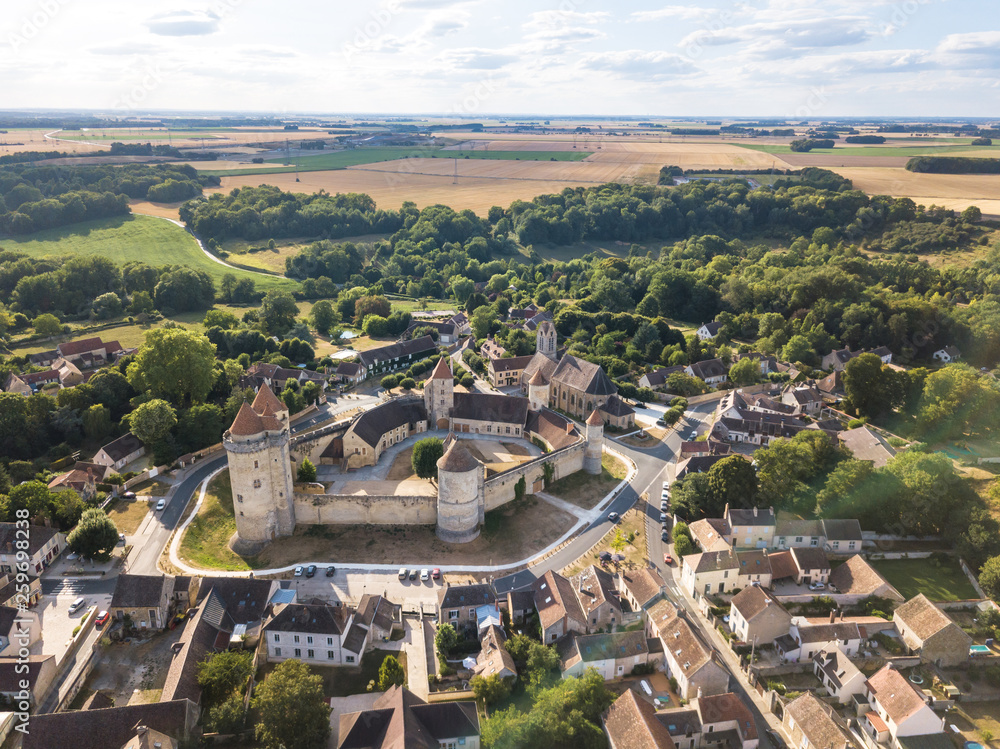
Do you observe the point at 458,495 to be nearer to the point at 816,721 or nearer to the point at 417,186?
the point at 816,721

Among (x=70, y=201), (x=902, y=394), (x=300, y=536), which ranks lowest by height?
(x=300, y=536)

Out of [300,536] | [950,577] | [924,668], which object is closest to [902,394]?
[950,577]

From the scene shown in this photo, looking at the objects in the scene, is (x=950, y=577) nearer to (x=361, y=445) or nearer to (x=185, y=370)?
(x=361, y=445)

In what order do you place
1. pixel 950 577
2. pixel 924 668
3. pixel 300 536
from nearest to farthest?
1. pixel 924 668
2. pixel 950 577
3. pixel 300 536

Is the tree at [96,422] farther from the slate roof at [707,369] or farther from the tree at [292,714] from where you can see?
the slate roof at [707,369]

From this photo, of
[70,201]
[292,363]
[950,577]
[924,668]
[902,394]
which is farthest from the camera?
[70,201]

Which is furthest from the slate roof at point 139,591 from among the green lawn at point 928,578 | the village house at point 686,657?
the green lawn at point 928,578

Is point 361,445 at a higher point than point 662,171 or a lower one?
lower

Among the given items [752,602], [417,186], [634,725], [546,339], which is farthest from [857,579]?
[417,186]
